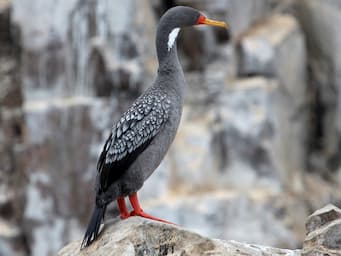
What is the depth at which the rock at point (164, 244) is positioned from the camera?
450cm

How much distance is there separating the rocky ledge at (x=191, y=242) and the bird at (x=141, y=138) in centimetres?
25

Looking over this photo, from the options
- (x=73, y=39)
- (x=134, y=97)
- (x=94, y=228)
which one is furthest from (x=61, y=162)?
(x=94, y=228)

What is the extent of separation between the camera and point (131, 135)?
16.4 ft

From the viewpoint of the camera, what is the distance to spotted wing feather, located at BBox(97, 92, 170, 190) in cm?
496

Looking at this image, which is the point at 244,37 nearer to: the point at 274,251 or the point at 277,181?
the point at 277,181

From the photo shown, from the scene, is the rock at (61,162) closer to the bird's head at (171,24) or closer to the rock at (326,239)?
the bird's head at (171,24)

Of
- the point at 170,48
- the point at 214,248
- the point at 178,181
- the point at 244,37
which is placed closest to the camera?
the point at 214,248

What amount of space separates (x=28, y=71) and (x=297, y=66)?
350cm

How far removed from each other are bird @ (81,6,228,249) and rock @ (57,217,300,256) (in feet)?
0.78

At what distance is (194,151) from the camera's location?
1051 cm

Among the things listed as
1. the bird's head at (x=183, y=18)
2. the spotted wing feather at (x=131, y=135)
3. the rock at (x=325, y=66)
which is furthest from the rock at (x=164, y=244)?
the rock at (x=325, y=66)

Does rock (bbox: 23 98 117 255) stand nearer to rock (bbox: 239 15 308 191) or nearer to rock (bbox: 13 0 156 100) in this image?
rock (bbox: 13 0 156 100)

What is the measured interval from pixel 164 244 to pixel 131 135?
749 millimetres

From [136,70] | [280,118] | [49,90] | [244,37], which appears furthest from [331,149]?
[49,90]
